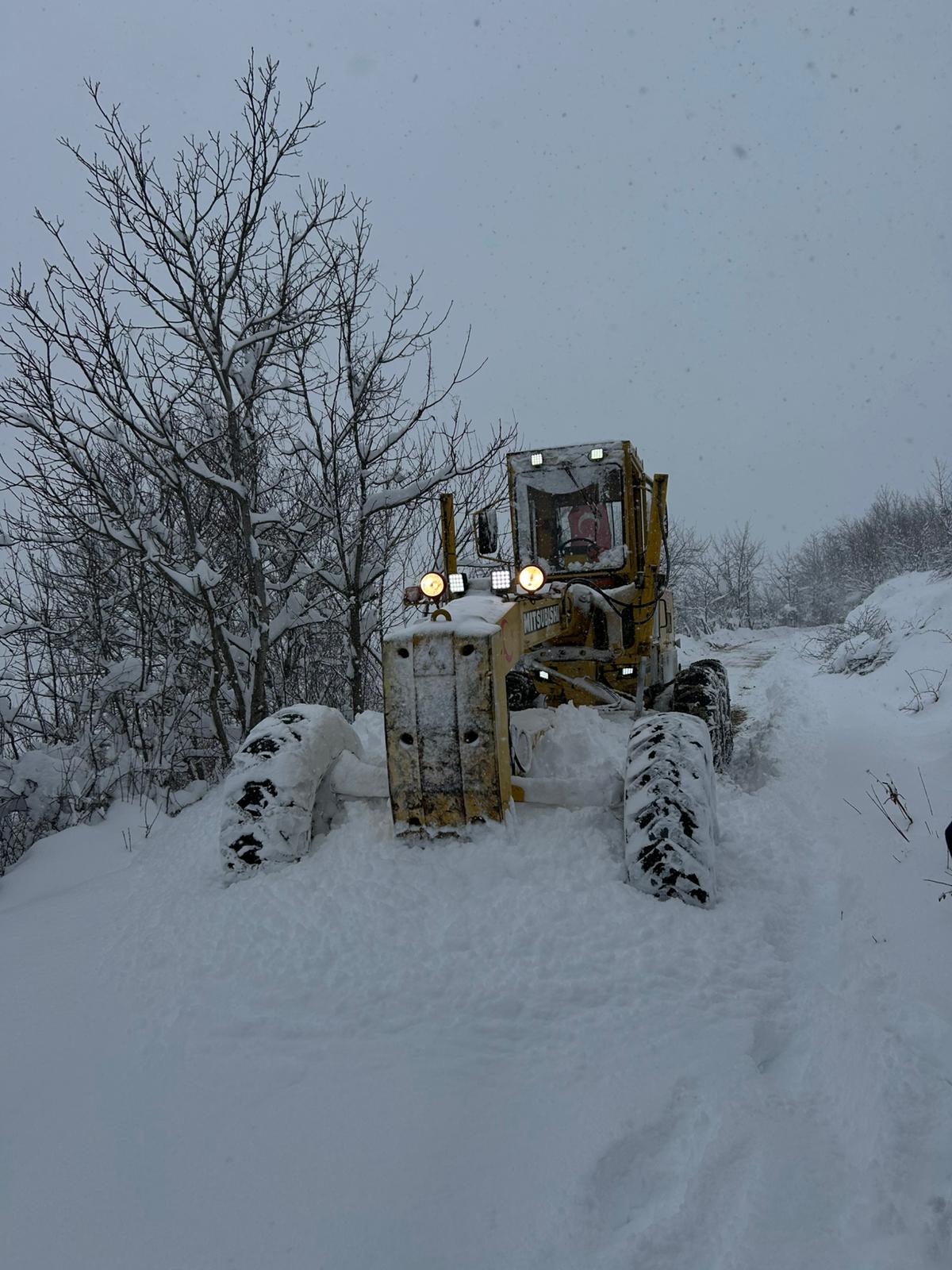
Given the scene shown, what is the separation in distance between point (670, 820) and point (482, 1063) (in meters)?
1.38

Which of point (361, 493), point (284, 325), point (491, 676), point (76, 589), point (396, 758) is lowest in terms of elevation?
point (396, 758)

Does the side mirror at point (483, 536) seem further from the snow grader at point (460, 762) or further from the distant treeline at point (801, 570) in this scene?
the distant treeline at point (801, 570)

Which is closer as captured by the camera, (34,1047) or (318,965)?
(34,1047)

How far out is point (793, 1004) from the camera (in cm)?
271

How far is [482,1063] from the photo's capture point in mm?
2375

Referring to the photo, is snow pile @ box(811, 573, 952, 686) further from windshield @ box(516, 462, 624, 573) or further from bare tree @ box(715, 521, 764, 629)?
bare tree @ box(715, 521, 764, 629)

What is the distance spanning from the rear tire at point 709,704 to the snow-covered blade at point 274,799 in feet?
9.97

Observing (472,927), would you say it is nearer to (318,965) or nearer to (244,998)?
(318,965)

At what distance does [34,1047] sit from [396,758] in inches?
67.8

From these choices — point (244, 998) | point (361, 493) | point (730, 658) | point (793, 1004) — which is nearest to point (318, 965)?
point (244, 998)

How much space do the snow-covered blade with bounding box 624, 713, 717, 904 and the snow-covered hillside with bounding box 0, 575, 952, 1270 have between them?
104 mm

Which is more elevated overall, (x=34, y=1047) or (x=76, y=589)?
(x=76, y=589)

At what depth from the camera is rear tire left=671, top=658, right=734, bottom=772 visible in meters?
6.04

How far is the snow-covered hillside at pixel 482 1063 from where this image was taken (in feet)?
5.90
